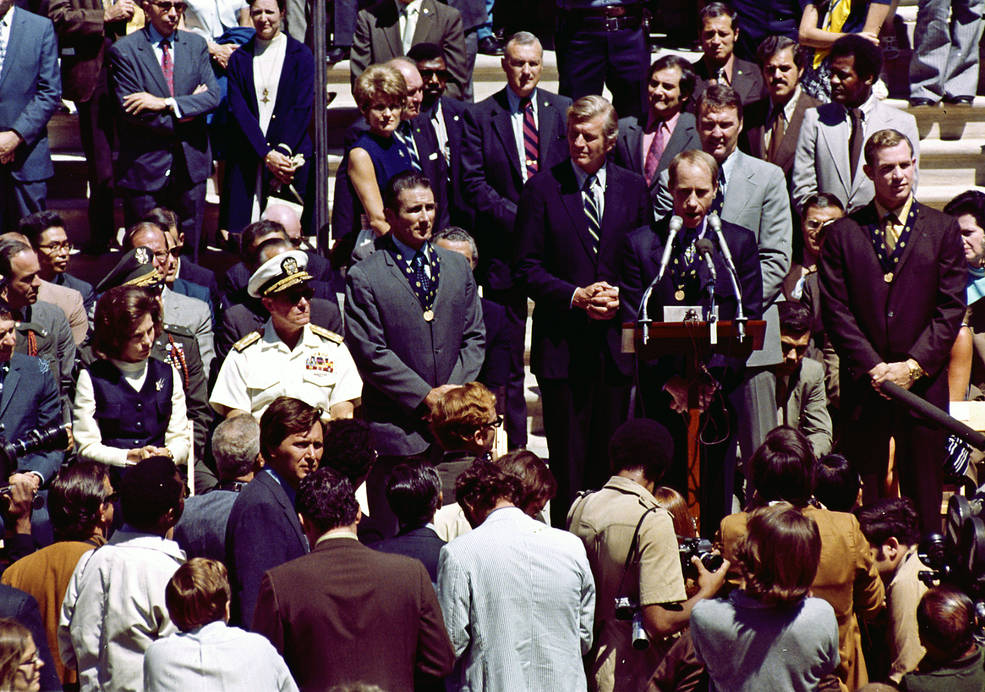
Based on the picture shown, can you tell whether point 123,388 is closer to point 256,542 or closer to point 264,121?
point 256,542

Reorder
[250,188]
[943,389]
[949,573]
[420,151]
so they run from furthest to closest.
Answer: [250,188] < [420,151] < [943,389] < [949,573]

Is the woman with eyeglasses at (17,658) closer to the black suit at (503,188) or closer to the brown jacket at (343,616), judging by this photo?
the brown jacket at (343,616)

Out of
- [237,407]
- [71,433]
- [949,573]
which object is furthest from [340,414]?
[949,573]

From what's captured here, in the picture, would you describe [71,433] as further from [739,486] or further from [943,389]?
[943,389]

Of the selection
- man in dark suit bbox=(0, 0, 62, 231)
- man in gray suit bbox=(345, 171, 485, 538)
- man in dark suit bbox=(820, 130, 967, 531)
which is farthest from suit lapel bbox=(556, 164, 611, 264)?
man in dark suit bbox=(0, 0, 62, 231)

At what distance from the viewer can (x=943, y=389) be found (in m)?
7.05

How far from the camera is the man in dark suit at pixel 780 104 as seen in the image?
877 cm

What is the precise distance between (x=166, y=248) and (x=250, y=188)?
1.63 metres

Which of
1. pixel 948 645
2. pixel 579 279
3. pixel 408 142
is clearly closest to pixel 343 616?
pixel 948 645

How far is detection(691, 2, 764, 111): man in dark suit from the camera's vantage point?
9164mm

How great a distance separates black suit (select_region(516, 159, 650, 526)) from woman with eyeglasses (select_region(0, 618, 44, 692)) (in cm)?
346

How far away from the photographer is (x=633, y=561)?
4.98 metres

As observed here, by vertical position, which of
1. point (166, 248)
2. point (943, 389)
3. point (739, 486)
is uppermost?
point (166, 248)

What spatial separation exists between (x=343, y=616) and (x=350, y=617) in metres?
0.02
